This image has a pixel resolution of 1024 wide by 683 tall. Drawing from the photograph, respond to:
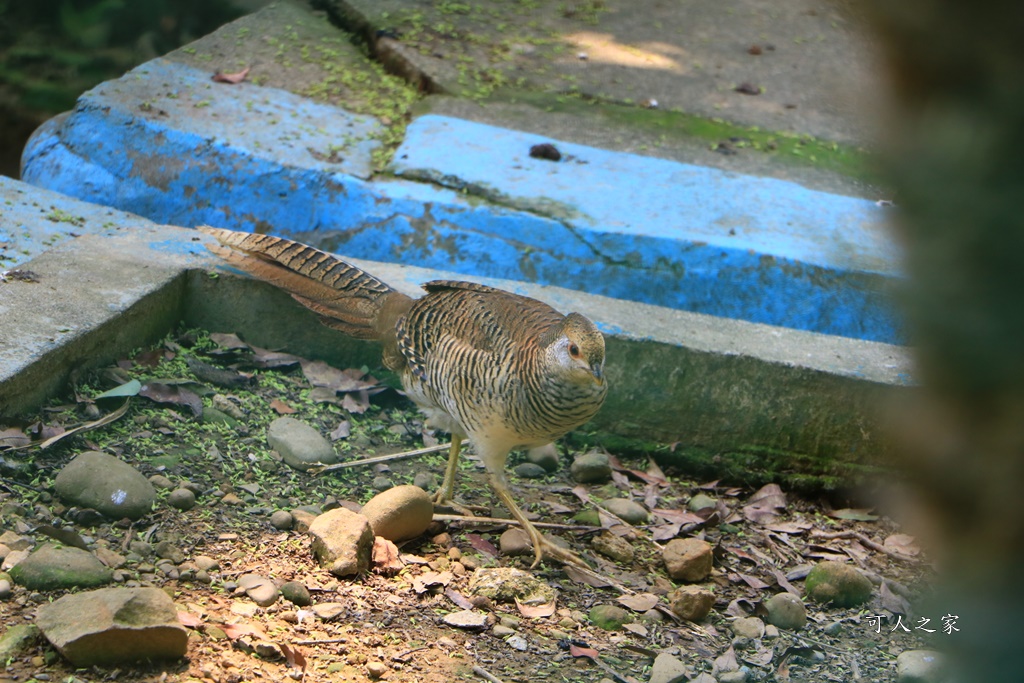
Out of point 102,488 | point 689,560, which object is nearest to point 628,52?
point 689,560

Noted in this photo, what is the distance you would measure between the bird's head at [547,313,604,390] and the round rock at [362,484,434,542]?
70 cm

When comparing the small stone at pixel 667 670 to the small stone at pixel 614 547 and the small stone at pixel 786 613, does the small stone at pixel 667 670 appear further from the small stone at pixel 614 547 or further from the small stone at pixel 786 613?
the small stone at pixel 614 547

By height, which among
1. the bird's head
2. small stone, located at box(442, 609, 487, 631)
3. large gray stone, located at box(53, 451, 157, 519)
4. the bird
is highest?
the bird's head

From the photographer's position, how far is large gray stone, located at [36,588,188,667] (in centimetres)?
235

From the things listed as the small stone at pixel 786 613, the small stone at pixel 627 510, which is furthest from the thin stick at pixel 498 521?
the small stone at pixel 786 613

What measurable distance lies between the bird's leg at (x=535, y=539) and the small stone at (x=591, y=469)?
53 cm

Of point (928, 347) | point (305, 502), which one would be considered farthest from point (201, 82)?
point (928, 347)

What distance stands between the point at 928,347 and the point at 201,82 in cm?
525

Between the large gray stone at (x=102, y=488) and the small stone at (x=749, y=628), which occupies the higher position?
the large gray stone at (x=102, y=488)

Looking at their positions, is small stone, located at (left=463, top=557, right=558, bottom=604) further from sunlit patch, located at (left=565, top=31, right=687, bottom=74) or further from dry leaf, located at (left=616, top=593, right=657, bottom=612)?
sunlit patch, located at (left=565, top=31, right=687, bottom=74)

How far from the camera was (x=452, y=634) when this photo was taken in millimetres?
2998

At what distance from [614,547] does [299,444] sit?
3.95 feet

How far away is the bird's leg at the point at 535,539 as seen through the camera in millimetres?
3525

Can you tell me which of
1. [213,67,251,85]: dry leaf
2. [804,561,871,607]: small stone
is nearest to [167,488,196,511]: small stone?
[804,561,871,607]: small stone
